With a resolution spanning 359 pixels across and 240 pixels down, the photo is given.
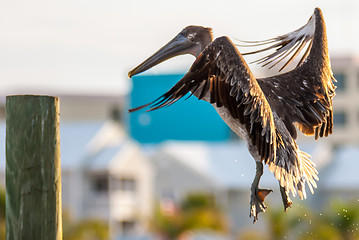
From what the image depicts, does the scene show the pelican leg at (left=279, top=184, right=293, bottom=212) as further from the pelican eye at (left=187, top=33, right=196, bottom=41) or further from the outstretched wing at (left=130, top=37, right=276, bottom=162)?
the pelican eye at (left=187, top=33, right=196, bottom=41)

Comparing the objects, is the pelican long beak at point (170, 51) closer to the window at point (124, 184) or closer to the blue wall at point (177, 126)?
the blue wall at point (177, 126)

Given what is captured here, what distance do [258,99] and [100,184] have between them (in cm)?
4934

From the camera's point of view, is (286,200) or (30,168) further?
(286,200)

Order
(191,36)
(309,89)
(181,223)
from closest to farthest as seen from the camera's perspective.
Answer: (191,36)
(309,89)
(181,223)

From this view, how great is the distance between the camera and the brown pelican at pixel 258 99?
5383mm

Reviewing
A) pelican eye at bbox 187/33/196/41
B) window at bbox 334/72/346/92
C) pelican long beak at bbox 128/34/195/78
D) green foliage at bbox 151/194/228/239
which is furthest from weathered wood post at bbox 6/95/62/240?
window at bbox 334/72/346/92

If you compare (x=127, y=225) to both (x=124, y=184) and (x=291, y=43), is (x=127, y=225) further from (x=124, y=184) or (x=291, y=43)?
(x=291, y=43)

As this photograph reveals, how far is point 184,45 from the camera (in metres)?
5.67

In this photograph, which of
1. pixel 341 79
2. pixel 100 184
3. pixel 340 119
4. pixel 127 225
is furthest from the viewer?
pixel 340 119

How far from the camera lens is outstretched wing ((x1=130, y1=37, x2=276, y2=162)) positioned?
5.36m

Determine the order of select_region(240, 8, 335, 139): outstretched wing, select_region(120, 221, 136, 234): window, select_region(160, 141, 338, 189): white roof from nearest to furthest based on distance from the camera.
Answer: select_region(240, 8, 335, 139): outstretched wing → select_region(160, 141, 338, 189): white roof → select_region(120, 221, 136, 234): window

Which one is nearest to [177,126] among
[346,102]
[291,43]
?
[346,102]

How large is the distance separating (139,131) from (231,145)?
22.0ft

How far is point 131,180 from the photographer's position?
5506cm
